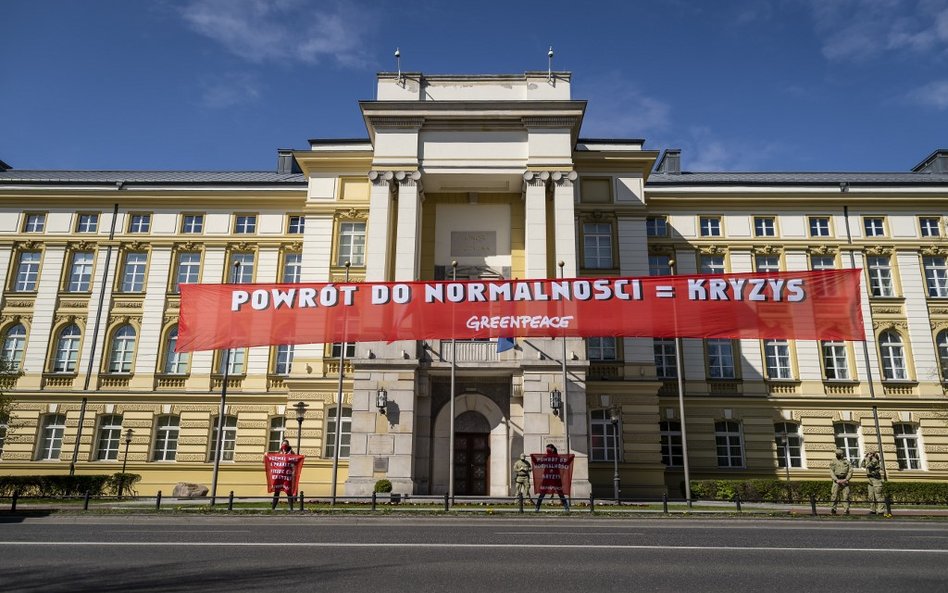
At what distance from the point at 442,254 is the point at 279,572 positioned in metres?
24.0

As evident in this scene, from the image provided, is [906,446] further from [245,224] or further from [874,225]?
[245,224]

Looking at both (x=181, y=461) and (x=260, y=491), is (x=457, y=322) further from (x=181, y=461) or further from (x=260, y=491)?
(x=181, y=461)

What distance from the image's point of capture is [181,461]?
1310 inches

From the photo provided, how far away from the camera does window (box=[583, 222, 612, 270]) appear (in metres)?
34.6

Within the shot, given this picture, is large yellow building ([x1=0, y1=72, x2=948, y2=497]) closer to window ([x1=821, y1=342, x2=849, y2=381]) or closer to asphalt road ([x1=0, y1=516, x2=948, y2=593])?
window ([x1=821, y1=342, x2=849, y2=381])

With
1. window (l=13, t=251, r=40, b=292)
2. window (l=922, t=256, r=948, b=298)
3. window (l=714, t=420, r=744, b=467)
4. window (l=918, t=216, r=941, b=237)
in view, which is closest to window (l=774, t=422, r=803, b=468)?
window (l=714, t=420, r=744, b=467)

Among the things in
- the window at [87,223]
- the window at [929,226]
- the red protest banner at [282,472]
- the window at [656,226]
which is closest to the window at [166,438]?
the window at [87,223]

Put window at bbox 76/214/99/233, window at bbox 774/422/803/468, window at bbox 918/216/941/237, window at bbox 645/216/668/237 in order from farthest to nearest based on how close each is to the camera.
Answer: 1. window at bbox 76/214/99/233
2. window at bbox 645/216/668/237
3. window at bbox 918/216/941/237
4. window at bbox 774/422/803/468

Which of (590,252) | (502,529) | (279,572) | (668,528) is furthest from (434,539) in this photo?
(590,252)

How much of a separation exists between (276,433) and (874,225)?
35.7 metres

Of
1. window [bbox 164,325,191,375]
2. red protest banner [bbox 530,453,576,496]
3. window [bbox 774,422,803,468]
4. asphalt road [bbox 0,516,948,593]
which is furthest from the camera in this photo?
window [bbox 164,325,191,375]

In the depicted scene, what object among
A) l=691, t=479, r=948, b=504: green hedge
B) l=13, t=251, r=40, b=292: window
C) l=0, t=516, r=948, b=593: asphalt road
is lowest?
l=0, t=516, r=948, b=593: asphalt road

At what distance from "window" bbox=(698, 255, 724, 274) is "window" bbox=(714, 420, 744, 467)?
8525 millimetres

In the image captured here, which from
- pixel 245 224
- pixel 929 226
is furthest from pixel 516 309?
pixel 929 226
